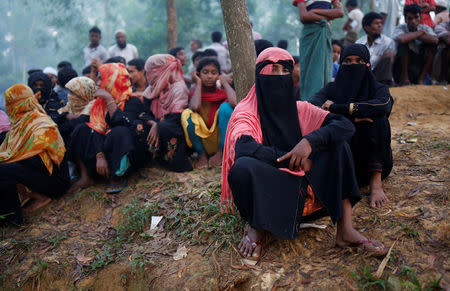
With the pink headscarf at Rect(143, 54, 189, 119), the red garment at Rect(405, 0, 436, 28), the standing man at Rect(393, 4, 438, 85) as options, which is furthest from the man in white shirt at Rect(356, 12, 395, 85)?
the pink headscarf at Rect(143, 54, 189, 119)

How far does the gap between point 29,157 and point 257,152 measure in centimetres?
343

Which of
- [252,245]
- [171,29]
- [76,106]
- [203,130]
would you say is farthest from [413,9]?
[171,29]

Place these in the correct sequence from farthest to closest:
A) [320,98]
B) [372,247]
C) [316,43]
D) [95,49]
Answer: [95,49] → [316,43] → [320,98] → [372,247]

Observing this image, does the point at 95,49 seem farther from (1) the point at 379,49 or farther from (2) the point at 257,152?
(2) the point at 257,152

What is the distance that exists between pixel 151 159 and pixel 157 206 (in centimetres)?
147

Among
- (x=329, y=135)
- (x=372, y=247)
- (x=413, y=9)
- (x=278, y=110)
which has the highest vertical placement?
(x=413, y=9)

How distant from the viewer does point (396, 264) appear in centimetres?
236

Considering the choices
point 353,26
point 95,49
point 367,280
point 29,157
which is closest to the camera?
point 367,280

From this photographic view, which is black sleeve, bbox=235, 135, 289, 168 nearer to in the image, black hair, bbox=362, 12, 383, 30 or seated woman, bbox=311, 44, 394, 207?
seated woman, bbox=311, 44, 394, 207

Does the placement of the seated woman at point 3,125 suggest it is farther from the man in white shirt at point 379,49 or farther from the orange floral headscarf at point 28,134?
the man in white shirt at point 379,49

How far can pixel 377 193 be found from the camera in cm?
318

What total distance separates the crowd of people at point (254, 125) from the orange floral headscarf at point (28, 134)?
14 mm

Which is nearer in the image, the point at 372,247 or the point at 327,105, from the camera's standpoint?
the point at 372,247

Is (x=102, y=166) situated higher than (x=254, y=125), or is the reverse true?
(x=254, y=125)
